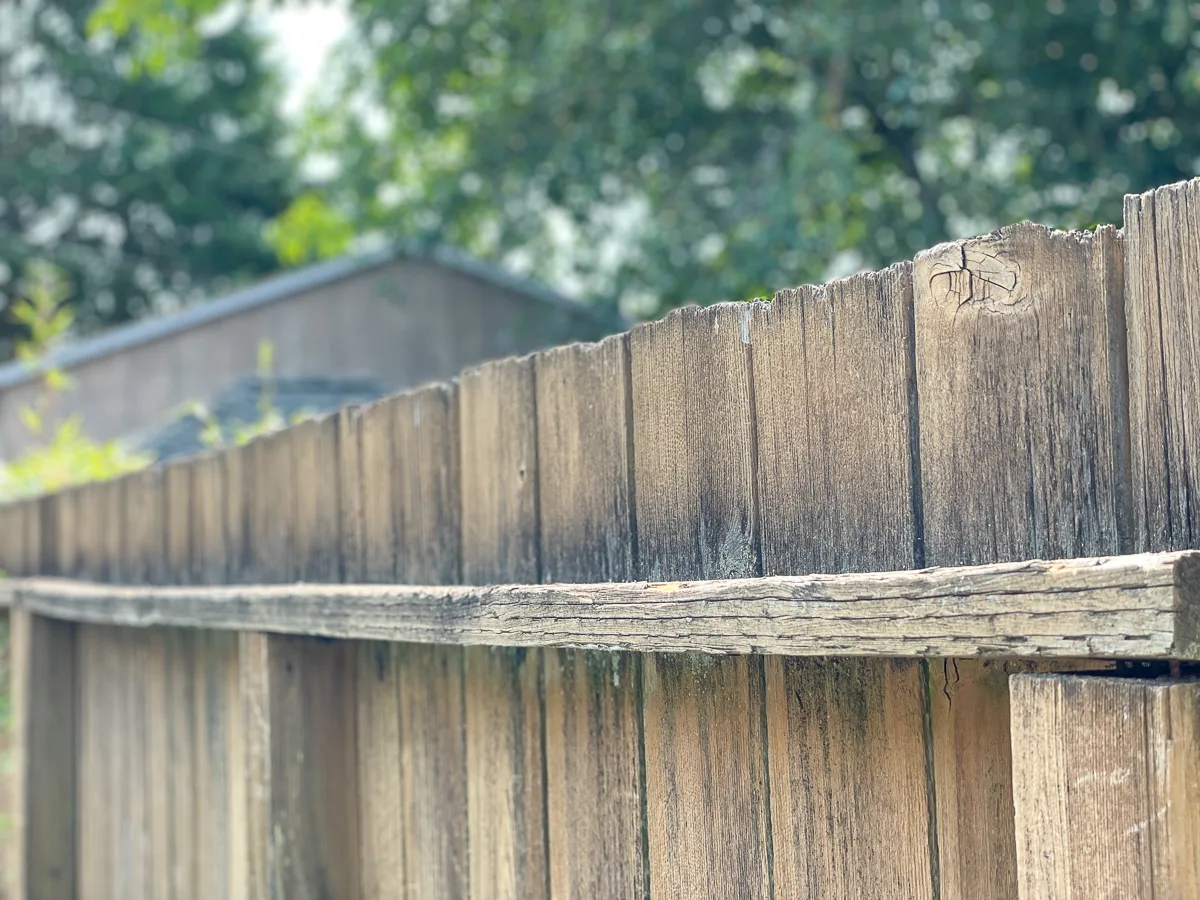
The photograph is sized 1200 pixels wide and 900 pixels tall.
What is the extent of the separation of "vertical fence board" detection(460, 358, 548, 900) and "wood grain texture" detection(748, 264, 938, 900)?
1.80 ft

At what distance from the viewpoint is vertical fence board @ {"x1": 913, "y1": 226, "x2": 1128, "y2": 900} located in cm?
127

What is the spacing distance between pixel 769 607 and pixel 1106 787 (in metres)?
0.38

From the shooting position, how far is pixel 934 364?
140 cm

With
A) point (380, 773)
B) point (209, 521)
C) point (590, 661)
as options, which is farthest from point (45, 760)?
point (590, 661)

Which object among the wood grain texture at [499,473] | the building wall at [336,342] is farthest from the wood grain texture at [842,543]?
the building wall at [336,342]

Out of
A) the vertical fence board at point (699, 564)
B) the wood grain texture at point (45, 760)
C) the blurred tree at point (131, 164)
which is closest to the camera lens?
the vertical fence board at point (699, 564)

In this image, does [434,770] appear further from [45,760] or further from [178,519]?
[45,760]

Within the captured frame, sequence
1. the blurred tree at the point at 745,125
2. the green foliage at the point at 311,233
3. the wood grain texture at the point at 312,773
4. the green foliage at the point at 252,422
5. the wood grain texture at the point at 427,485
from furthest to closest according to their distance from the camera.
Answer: the green foliage at the point at 311,233 → the blurred tree at the point at 745,125 → the green foliage at the point at 252,422 → the wood grain texture at the point at 312,773 → the wood grain texture at the point at 427,485

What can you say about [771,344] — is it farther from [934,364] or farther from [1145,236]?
[1145,236]

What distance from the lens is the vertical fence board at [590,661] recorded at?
6.13 ft

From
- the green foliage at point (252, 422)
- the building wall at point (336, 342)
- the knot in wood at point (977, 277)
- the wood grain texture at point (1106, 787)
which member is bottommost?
the wood grain texture at point (1106, 787)

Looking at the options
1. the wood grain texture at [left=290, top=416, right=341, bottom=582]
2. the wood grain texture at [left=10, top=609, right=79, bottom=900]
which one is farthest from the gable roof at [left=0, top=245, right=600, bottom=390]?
the wood grain texture at [left=290, top=416, right=341, bottom=582]

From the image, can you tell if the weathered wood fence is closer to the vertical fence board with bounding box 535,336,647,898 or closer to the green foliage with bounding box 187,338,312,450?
the vertical fence board with bounding box 535,336,647,898

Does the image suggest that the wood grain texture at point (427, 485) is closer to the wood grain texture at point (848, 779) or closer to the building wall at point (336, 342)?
the wood grain texture at point (848, 779)
